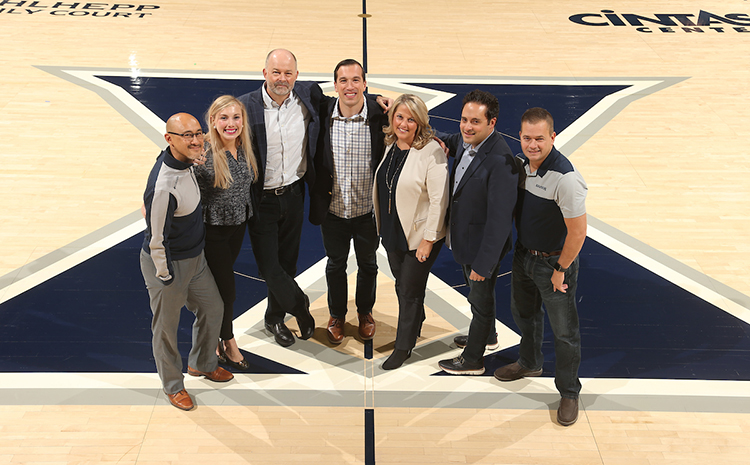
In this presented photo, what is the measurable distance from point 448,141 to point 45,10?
9.39 meters

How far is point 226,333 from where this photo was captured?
145 inches

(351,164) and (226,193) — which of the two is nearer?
(226,193)

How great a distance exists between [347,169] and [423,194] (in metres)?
0.49

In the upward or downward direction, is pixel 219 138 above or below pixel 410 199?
above

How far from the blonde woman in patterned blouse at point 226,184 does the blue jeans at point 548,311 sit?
4.75ft

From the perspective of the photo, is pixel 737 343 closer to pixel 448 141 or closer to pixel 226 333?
pixel 448 141

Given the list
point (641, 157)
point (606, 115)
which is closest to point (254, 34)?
point (606, 115)

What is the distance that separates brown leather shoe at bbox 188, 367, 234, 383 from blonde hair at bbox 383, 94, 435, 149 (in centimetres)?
159

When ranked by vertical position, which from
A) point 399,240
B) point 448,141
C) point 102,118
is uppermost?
point 448,141

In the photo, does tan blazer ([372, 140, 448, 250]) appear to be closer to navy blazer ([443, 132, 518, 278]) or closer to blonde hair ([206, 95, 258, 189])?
navy blazer ([443, 132, 518, 278])

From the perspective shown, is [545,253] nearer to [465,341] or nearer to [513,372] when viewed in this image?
[513,372]

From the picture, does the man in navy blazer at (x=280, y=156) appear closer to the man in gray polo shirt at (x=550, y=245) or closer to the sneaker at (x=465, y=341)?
the sneaker at (x=465, y=341)

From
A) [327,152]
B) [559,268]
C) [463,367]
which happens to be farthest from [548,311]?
[327,152]

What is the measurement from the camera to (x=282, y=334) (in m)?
3.98
